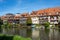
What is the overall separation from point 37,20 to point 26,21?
15.1 ft

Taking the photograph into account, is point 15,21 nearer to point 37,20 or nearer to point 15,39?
point 37,20

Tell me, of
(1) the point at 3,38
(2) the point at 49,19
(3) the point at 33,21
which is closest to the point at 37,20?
(3) the point at 33,21

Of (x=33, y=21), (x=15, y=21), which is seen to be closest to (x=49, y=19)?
(x=33, y=21)

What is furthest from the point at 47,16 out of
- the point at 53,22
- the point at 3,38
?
the point at 3,38

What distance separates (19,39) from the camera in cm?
2009

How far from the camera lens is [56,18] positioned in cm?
9156

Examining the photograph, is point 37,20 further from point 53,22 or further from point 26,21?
point 53,22

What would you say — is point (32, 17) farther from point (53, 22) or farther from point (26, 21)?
point (53, 22)

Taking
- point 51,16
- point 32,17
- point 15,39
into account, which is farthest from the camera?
point 32,17

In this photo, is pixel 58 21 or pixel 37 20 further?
pixel 37 20

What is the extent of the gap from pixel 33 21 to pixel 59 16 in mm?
11938

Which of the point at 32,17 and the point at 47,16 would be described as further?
the point at 32,17

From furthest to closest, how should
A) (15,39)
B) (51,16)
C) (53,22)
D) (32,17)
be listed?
1. (32,17)
2. (51,16)
3. (53,22)
4. (15,39)

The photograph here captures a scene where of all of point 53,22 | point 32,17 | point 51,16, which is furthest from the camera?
point 32,17
